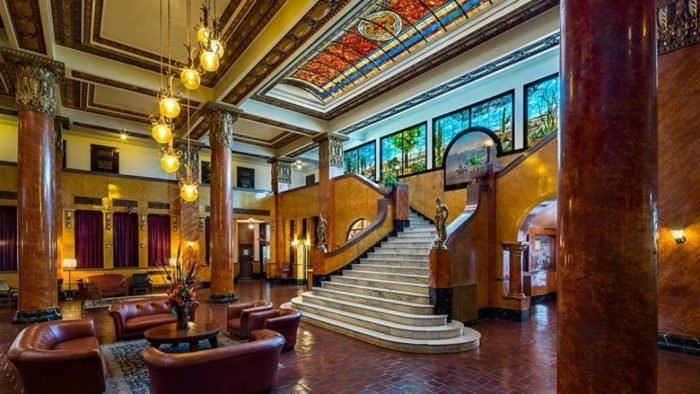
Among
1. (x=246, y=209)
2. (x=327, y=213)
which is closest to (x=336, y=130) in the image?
(x=327, y=213)

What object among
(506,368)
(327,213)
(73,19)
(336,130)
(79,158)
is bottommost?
(506,368)

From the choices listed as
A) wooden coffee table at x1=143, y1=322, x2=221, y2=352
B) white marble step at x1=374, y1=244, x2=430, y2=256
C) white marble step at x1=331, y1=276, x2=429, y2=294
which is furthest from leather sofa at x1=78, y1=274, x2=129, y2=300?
white marble step at x1=374, y1=244, x2=430, y2=256

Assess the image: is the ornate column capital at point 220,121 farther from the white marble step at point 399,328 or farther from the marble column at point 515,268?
the marble column at point 515,268

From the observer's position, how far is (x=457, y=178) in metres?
12.3

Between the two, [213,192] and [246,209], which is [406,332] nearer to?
[213,192]

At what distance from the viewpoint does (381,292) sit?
310 inches

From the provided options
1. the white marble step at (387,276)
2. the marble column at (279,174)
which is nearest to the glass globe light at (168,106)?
the white marble step at (387,276)

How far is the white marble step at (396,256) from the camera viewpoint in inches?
352

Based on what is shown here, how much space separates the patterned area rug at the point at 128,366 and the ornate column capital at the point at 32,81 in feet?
17.7

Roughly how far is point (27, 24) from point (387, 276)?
28.8ft

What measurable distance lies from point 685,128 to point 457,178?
678cm

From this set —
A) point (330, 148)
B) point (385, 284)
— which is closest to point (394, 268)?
point (385, 284)

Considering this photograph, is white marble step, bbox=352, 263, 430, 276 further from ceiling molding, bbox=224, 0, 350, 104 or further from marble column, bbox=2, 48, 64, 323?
marble column, bbox=2, 48, 64, 323

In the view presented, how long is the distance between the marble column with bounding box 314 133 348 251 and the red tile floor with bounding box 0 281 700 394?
7.27m
